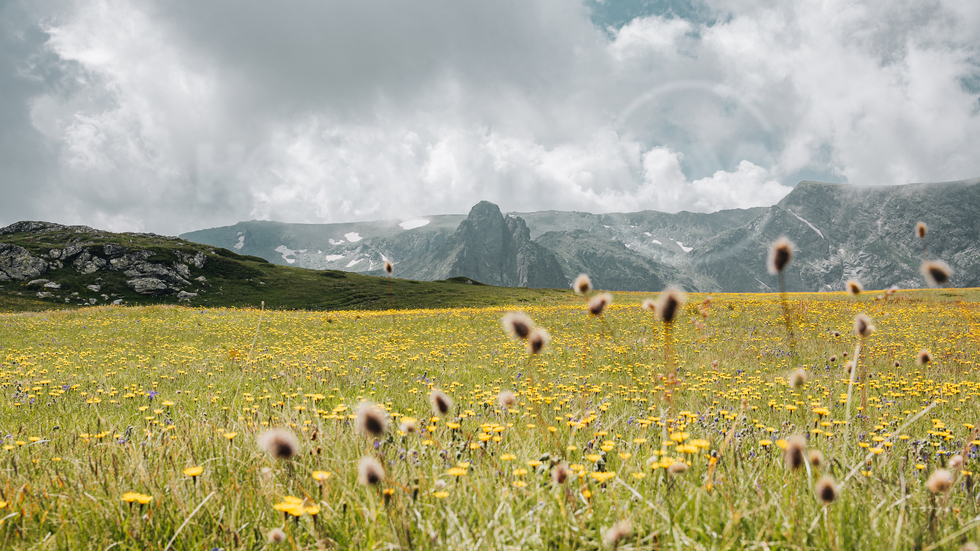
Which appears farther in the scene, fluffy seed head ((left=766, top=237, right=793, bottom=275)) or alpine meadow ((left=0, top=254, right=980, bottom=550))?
fluffy seed head ((left=766, top=237, right=793, bottom=275))

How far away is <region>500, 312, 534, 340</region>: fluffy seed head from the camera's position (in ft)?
7.73

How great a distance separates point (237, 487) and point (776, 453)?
4.01 m

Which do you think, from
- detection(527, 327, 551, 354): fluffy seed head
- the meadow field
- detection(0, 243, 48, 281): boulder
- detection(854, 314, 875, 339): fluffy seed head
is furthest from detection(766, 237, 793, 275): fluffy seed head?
detection(0, 243, 48, 281): boulder

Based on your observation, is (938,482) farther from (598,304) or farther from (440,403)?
(440,403)

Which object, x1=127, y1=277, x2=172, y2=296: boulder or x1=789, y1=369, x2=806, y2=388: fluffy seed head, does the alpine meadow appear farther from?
x1=127, y1=277, x2=172, y2=296: boulder

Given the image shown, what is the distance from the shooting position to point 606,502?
8.48 ft

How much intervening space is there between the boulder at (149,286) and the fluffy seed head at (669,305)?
95.1 meters

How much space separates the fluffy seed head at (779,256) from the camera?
2.46 m

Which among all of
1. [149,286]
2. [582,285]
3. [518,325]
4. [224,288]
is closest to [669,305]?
[582,285]

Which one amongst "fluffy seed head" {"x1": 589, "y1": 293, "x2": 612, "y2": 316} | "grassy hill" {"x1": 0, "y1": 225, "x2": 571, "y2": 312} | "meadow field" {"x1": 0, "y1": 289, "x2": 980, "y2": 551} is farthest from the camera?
"grassy hill" {"x1": 0, "y1": 225, "x2": 571, "y2": 312}

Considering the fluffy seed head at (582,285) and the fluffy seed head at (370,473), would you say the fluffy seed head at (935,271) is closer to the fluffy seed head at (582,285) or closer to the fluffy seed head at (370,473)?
the fluffy seed head at (582,285)

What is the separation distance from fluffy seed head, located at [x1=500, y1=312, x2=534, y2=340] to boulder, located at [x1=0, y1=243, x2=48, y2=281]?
108 metres

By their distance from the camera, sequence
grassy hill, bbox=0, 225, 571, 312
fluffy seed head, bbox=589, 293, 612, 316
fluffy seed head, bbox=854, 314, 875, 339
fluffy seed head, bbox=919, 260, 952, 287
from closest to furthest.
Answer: fluffy seed head, bbox=589, 293, 612, 316 < fluffy seed head, bbox=854, 314, 875, 339 < fluffy seed head, bbox=919, 260, 952, 287 < grassy hill, bbox=0, 225, 571, 312

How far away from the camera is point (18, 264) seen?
77250 millimetres
